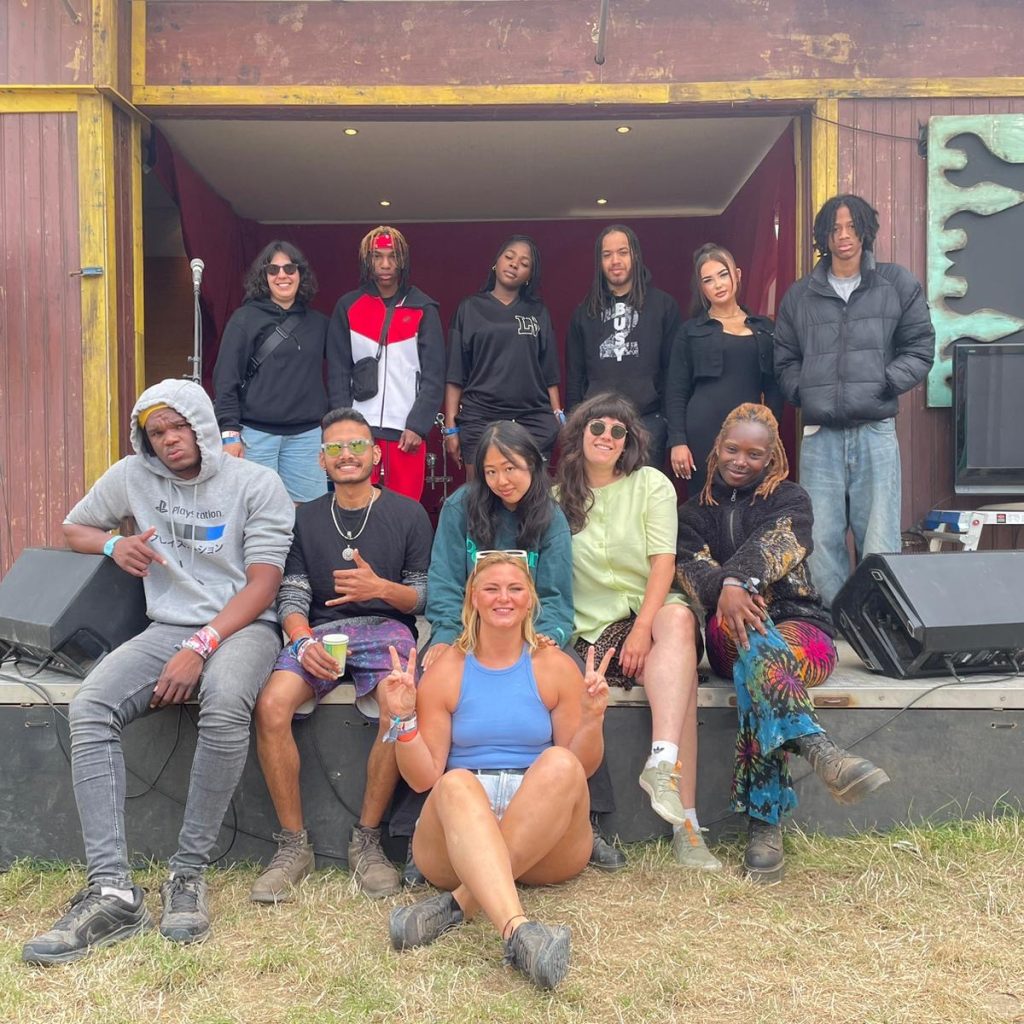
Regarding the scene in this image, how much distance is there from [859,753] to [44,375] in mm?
3950

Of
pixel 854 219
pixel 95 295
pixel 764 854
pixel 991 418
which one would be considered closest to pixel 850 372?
pixel 854 219

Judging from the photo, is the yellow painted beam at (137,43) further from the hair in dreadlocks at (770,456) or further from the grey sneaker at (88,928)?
the grey sneaker at (88,928)

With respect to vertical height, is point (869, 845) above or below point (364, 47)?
below

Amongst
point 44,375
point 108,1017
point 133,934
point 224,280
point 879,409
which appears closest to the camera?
point 108,1017

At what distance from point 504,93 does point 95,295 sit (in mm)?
2185

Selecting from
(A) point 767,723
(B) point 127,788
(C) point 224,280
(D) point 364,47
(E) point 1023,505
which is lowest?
(B) point 127,788

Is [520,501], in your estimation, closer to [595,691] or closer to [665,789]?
[595,691]

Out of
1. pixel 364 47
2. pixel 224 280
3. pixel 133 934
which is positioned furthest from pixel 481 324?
pixel 224 280

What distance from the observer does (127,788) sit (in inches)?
132

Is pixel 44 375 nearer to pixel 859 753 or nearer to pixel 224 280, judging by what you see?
pixel 224 280

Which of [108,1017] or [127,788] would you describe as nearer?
[108,1017]

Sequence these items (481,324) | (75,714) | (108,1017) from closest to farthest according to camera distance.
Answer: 1. (108,1017)
2. (75,714)
3. (481,324)

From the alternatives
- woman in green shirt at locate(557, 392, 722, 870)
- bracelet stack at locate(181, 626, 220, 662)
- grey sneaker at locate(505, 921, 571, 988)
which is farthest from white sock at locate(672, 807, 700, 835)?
bracelet stack at locate(181, 626, 220, 662)

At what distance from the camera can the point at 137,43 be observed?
509 cm
